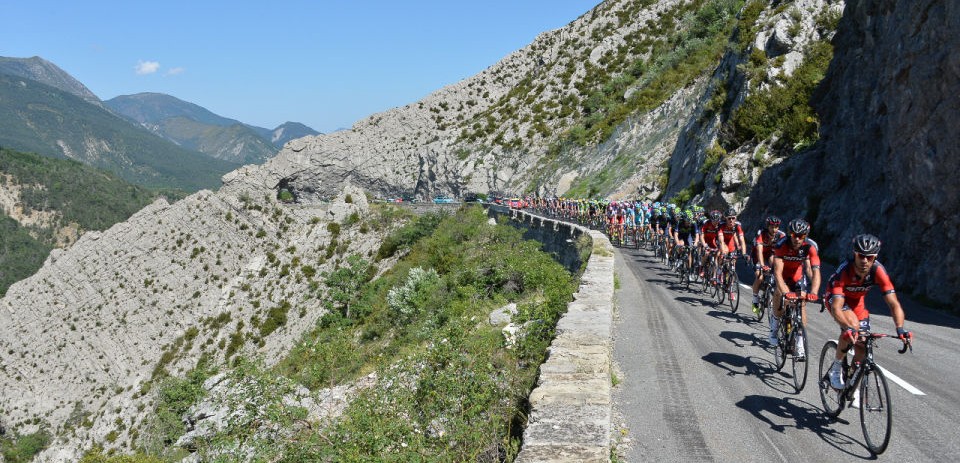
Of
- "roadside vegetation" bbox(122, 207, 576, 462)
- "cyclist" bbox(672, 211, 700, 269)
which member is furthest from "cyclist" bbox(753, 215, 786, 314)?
"cyclist" bbox(672, 211, 700, 269)

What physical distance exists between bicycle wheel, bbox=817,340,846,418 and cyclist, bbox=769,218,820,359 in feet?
2.30

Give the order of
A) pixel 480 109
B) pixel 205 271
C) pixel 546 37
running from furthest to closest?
pixel 546 37, pixel 480 109, pixel 205 271

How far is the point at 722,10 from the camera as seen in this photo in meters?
59.7

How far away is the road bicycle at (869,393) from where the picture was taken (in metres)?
4.85

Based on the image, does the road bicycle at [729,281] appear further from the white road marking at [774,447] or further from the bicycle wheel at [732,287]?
the white road marking at [774,447]

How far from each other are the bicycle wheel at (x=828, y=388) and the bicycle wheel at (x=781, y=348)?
1036 mm

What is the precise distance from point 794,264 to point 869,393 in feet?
9.73

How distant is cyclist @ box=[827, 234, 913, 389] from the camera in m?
5.29

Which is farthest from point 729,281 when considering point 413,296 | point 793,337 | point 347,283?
point 347,283

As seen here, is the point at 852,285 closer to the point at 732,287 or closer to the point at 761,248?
the point at 761,248

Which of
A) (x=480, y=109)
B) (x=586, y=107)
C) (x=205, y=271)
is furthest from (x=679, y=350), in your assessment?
(x=480, y=109)

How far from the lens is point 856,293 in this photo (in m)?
5.65

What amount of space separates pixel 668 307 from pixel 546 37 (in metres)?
82.4

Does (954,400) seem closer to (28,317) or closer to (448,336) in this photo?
(448,336)
